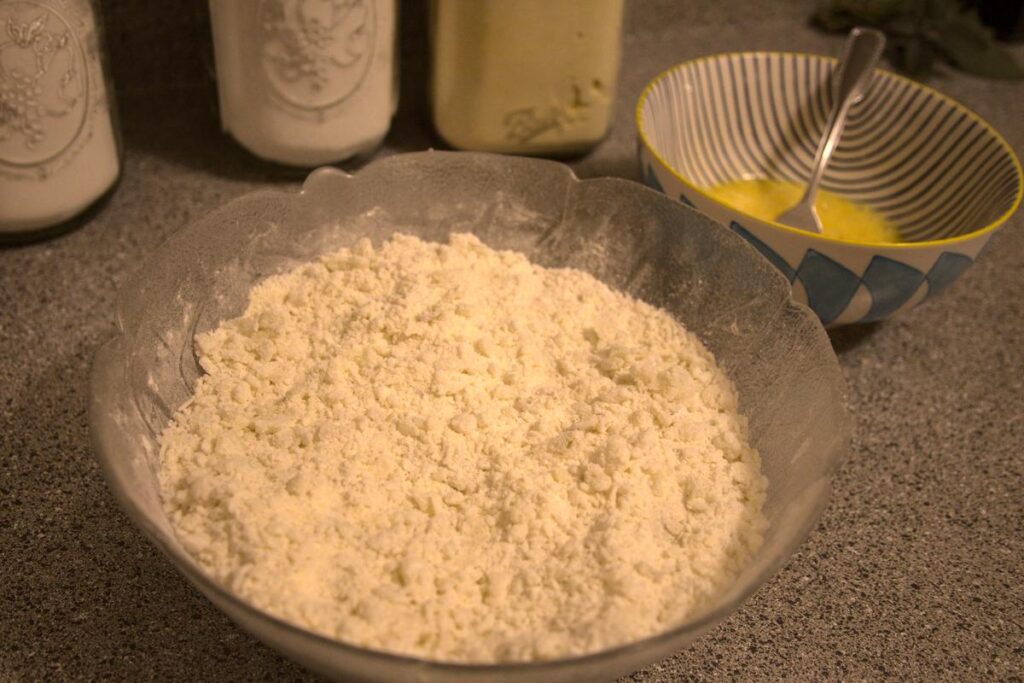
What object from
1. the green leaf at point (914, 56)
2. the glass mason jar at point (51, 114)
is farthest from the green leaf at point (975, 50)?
the glass mason jar at point (51, 114)

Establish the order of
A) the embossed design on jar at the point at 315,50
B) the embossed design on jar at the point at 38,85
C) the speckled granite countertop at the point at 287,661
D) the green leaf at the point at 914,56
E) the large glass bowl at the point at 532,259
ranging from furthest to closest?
the green leaf at the point at 914,56 → the embossed design on jar at the point at 315,50 → the embossed design on jar at the point at 38,85 → the speckled granite countertop at the point at 287,661 → the large glass bowl at the point at 532,259

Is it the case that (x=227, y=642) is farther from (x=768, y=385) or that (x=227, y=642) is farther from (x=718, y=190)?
(x=718, y=190)

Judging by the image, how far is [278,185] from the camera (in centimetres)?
100

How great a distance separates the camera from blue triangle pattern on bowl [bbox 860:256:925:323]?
775 millimetres

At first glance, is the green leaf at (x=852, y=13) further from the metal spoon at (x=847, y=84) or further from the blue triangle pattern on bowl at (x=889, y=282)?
the blue triangle pattern on bowl at (x=889, y=282)

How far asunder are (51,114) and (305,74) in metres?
0.22

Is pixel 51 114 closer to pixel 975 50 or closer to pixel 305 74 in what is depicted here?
pixel 305 74

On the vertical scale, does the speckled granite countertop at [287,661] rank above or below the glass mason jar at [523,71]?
below

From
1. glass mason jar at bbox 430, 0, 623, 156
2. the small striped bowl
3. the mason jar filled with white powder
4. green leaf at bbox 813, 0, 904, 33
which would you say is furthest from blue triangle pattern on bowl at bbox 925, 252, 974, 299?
green leaf at bbox 813, 0, 904, 33

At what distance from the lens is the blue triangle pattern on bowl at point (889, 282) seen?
775mm

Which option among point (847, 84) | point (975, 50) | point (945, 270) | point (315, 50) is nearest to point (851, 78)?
point (847, 84)

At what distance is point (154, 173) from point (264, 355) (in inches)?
16.7

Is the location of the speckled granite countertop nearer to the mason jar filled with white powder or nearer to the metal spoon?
the mason jar filled with white powder

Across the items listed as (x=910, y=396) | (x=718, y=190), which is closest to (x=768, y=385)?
(x=910, y=396)
